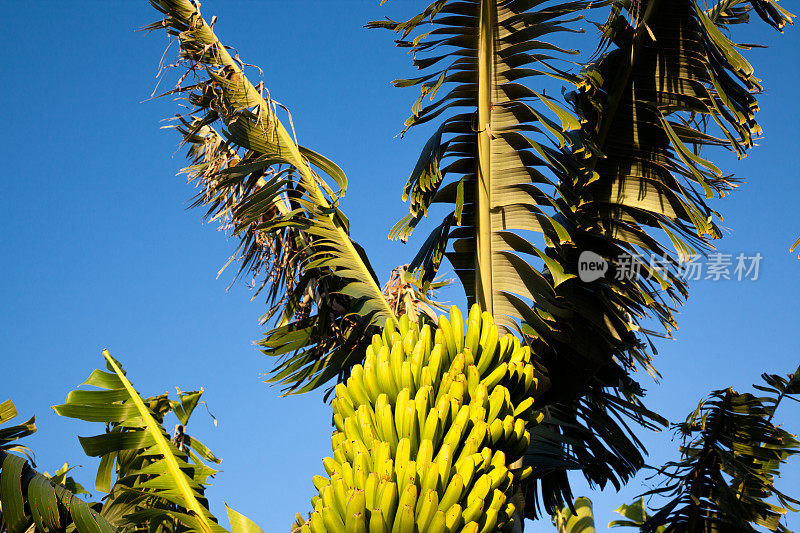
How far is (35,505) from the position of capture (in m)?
2.92

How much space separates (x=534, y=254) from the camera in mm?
3840

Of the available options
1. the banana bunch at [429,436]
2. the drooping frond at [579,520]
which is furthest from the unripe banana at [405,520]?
the drooping frond at [579,520]

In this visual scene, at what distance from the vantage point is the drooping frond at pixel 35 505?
2.88 meters

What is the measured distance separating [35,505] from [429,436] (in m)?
1.82

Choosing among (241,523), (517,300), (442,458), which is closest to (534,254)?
(517,300)

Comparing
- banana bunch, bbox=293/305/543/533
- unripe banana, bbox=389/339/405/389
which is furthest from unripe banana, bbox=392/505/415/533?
unripe banana, bbox=389/339/405/389

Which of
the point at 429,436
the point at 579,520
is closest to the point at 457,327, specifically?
the point at 429,436

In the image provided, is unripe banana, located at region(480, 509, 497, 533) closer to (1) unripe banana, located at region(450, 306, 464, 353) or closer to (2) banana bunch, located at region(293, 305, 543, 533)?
(2) banana bunch, located at region(293, 305, 543, 533)

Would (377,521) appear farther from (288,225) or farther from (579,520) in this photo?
(579,520)

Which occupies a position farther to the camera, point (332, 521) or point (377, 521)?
point (332, 521)

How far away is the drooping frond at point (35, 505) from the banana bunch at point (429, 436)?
93cm

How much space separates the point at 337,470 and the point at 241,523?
807 mm

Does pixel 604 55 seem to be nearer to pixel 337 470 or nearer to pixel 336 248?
pixel 336 248

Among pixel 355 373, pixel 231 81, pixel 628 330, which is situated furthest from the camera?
pixel 231 81
